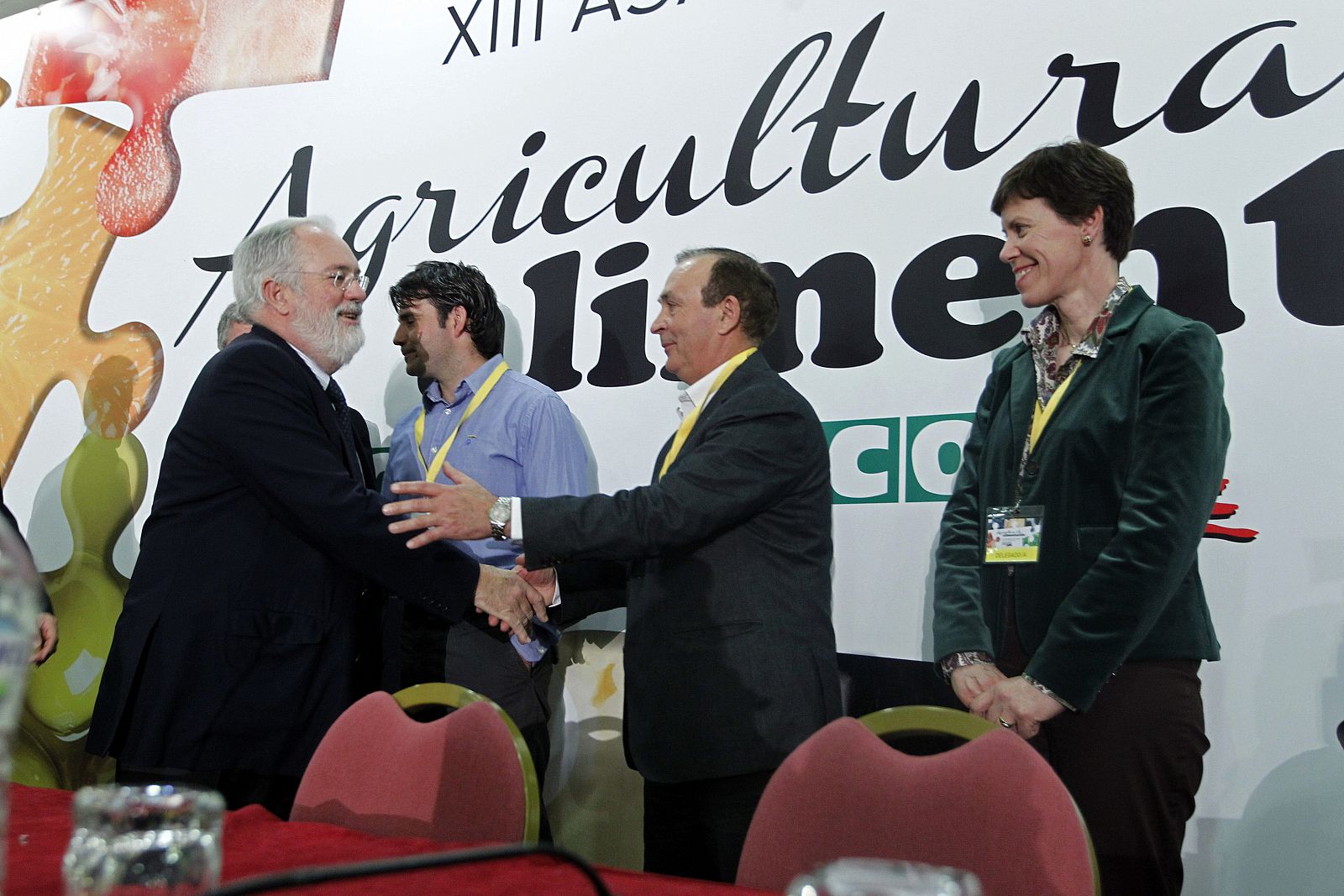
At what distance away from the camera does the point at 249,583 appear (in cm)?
237

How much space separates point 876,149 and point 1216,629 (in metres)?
1.46

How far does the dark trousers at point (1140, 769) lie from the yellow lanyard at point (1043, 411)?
1.52 feet

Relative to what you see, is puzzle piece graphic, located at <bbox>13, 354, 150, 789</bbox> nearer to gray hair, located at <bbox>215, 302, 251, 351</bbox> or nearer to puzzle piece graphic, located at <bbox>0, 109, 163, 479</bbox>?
puzzle piece graphic, located at <bbox>0, 109, 163, 479</bbox>

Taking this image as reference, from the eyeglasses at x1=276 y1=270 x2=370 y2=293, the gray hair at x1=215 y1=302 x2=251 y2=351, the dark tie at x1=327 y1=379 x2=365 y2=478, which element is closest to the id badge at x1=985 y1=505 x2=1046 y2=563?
the dark tie at x1=327 y1=379 x2=365 y2=478

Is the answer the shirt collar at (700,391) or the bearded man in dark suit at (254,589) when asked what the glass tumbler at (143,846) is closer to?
the bearded man in dark suit at (254,589)

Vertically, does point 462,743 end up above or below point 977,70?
below

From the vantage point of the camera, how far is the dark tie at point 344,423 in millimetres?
2693

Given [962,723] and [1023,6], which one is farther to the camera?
[1023,6]

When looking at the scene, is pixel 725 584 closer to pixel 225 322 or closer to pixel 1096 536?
pixel 1096 536

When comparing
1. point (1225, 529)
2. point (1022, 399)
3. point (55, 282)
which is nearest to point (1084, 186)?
point (1022, 399)

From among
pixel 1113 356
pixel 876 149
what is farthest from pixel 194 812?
pixel 876 149

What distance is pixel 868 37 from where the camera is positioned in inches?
122

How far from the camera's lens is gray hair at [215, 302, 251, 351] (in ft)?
12.9

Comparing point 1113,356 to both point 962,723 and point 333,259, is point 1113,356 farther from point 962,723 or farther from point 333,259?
point 333,259
